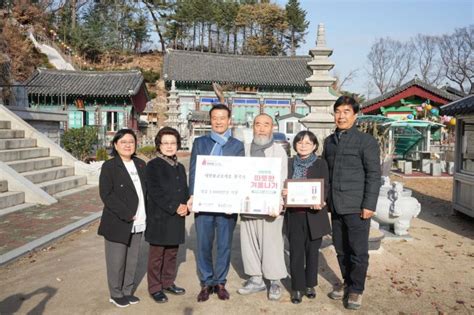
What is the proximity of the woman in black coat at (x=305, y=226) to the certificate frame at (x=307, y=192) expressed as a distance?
5.7 inches

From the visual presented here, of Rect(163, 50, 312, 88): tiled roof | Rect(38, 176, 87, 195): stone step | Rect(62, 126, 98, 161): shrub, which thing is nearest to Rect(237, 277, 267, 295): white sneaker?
Rect(38, 176, 87, 195): stone step

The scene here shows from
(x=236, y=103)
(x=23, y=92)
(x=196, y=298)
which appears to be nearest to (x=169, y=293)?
(x=196, y=298)

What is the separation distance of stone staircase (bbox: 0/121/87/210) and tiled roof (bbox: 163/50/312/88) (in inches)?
948

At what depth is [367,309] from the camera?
146 inches

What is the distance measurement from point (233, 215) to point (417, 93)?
2374 centimetres

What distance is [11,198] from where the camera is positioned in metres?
7.33

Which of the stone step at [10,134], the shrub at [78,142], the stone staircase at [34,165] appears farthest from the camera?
the shrub at [78,142]

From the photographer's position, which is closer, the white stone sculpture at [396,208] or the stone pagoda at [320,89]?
the white stone sculpture at [396,208]

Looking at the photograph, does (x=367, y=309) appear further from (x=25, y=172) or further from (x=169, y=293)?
(x=25, y=172)

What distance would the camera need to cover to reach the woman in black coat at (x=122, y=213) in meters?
3.51

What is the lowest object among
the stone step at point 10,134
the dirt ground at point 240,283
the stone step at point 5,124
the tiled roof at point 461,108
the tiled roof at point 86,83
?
the dirt ground at point 240,283

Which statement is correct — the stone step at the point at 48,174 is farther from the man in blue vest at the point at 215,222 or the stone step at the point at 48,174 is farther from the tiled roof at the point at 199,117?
the tiled roof at the point at 199,117

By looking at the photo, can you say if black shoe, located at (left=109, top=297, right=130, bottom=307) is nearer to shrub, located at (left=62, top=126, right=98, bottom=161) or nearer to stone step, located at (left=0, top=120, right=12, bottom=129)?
stone step, located at (left=0, top=120, right=12, bottom=129)

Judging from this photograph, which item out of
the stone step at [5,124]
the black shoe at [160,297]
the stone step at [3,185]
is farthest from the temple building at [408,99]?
the black shoe at [160,297]
